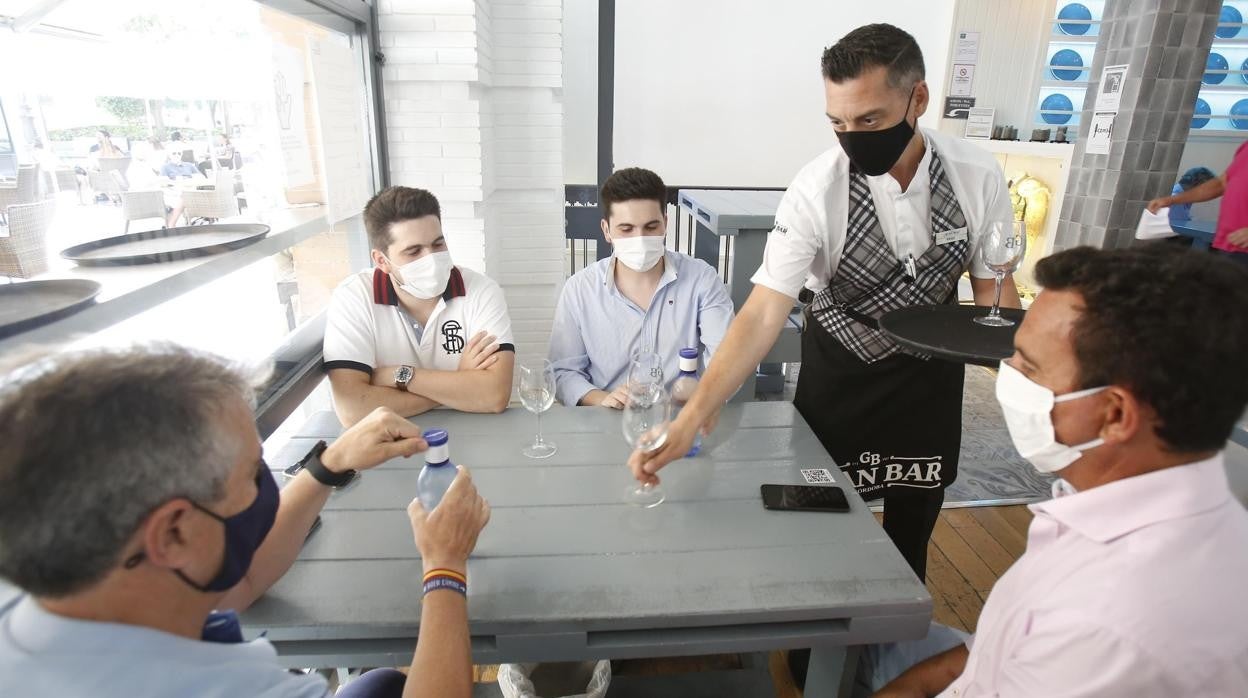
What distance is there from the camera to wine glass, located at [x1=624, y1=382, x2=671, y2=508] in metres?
1.51

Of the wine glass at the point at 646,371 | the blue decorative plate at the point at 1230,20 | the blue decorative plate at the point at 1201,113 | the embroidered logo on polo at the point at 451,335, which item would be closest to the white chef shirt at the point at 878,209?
the wine glass at the point at 646,371

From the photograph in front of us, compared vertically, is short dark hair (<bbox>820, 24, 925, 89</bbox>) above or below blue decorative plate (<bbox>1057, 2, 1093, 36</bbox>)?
below

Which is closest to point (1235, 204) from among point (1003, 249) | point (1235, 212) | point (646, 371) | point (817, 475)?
point (1235, 212)

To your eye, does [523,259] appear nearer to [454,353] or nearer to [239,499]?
[454,353]

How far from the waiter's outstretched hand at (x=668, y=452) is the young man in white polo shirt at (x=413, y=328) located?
0.66 m

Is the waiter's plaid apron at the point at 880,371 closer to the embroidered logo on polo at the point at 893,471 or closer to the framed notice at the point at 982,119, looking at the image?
the embroidered logo on polo at the point at 893,471

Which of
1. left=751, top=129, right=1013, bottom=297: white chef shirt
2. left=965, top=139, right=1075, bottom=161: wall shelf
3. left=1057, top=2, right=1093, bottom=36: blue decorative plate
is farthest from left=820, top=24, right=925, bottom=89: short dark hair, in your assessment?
left=1057, top=2, right=1093, bottom=36: blue decorative plate

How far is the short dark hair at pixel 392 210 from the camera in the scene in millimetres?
2141

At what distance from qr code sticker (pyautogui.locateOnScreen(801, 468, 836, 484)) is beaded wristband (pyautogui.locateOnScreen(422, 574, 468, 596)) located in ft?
Result: 2.79

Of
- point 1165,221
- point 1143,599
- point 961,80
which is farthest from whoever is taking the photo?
point 961,80

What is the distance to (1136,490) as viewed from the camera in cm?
92

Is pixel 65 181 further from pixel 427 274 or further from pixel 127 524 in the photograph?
pixel 127 524

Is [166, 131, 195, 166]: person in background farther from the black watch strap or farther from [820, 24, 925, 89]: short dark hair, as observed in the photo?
[820, 24, 925, 89]: short dark hair

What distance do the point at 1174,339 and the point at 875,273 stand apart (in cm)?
104
